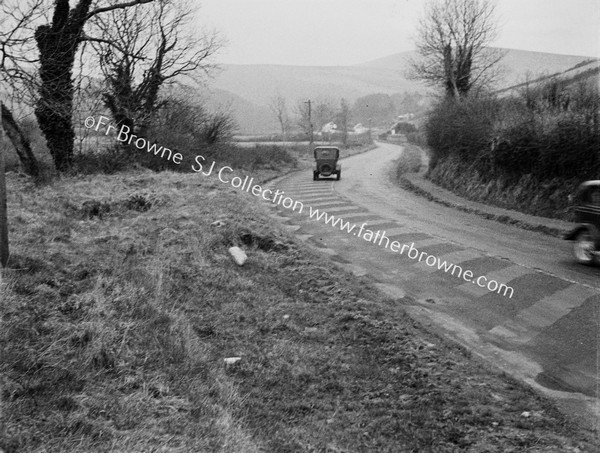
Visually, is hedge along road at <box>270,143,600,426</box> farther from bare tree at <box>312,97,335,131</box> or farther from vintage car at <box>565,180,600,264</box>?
bare tree at <box>312,97,335,131</box>

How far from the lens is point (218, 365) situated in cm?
583

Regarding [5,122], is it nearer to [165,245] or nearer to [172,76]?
[165,245]

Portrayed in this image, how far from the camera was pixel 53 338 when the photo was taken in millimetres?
5180

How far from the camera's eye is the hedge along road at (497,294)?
6141mm

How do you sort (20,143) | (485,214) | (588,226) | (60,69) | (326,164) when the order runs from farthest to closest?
1. (326,164)
2. (60,69)
3. (20,143)
4. (485,214)
5. (588,226)

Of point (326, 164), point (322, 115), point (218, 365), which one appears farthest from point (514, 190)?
point (322, 115)

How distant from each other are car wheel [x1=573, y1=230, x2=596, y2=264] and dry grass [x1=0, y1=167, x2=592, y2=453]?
497 cm

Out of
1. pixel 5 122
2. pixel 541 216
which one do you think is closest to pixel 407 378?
pixel 541 216

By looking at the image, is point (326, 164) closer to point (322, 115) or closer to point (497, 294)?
point (497, 294)

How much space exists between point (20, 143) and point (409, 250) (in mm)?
14284

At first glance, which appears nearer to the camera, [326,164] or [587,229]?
[587,229]

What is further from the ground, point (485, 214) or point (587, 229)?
point (587, 229)

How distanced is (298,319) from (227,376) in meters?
2.19

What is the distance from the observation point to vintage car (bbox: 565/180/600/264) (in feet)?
33.8
